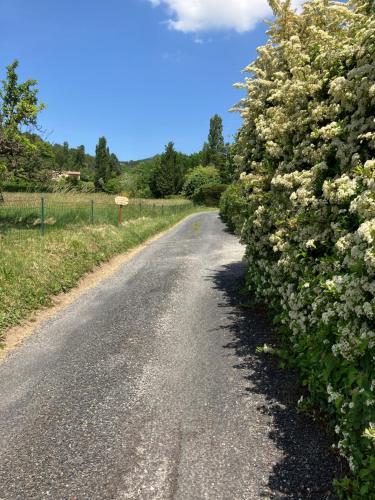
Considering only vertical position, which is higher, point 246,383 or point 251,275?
point 251,275

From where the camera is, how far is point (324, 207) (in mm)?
5203

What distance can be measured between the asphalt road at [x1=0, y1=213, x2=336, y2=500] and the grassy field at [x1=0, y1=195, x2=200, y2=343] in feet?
2.91

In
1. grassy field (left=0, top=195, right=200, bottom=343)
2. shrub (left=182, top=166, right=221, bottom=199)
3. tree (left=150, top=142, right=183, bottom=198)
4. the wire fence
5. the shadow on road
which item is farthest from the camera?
tree (left=150, top=142, right=183, bottom=198)

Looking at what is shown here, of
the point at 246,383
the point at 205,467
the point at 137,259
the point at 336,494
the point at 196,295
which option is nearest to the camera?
the point at 336,494

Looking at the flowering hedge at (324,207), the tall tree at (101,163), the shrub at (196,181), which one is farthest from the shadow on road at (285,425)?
the tall tree at (101,163)

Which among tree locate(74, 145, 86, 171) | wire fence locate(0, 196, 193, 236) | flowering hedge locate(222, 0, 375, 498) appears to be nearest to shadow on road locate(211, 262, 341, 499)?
flowering hedge locate(222, 0, 375, 498)

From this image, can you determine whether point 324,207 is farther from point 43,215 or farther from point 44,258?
point 43,215

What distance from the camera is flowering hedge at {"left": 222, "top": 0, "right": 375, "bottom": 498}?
3.58 m

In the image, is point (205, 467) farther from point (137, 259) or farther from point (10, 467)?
point (137, 259)

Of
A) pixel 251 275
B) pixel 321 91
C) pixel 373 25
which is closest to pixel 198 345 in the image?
pixel 251 275

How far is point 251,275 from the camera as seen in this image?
9531 mm

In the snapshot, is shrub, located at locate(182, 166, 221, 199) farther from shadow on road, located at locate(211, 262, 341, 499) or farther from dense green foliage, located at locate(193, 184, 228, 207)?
shadow on road, located at locate(211, 262, 341, 499)

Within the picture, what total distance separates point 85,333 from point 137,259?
7.81 meters

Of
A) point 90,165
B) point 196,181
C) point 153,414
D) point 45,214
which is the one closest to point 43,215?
point 45,214
